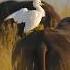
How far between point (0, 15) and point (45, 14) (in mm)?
202

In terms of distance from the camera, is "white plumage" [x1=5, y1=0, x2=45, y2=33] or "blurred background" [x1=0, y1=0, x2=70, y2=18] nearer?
"white plumage" [x1=5, y1=0, x2=45, y2=33]

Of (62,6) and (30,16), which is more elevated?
(30,16)

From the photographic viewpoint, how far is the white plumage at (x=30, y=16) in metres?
0.93

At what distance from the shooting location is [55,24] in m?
1.01

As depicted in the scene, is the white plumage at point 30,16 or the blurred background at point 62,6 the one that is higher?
the white plumage at point 30,16

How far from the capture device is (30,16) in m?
0.93

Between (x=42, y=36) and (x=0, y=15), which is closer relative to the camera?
(x=42, y=36)

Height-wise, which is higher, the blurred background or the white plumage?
the white plumage

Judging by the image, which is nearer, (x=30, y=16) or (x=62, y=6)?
(x=30, y=16)

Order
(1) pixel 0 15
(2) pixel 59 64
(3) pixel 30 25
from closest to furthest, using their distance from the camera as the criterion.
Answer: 1. (2) pixel 59 64
2. (3) pixel 30 25
3. (1) pixel 0 15

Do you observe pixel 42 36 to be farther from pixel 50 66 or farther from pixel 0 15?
pixel 0 15

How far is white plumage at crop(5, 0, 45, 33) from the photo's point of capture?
93 centimetres

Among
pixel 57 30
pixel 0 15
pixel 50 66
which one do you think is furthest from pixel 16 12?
pixel 50 66

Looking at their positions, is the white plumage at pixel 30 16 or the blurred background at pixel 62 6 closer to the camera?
the white plumage at pixel 30 16
